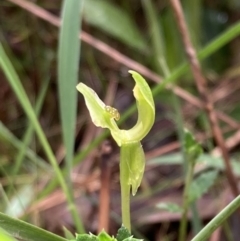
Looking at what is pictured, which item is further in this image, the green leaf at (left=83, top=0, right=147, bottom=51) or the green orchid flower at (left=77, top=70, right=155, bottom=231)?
the green leaf at (left=83, top=0, right=147, bottom=51)

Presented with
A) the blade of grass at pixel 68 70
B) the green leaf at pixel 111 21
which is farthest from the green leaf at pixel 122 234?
the green leaf at pixel 111 21

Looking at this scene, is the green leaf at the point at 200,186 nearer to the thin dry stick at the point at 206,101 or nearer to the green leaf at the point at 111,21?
the thin dry stick at the point at 206,101

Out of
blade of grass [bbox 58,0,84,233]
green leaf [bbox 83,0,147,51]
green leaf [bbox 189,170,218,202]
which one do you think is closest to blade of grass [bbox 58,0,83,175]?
blade of grass [bbox 58,0,84,233]

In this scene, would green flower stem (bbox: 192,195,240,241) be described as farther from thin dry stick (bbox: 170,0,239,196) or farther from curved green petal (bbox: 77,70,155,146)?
thin dry stick (bbox: 170,0,239,196)

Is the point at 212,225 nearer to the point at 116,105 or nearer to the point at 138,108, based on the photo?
the point at 138,108

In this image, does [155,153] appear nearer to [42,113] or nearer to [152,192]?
[152,192]

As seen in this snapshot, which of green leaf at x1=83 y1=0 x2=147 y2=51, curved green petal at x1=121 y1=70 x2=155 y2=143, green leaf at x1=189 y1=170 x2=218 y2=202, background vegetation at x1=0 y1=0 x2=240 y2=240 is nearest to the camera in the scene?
curved green petal at x1=121 y1=70 x2=155 y2=143

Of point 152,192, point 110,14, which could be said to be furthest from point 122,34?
point 152,192
